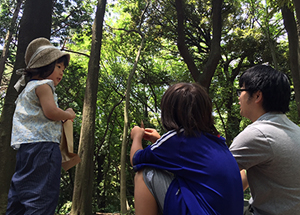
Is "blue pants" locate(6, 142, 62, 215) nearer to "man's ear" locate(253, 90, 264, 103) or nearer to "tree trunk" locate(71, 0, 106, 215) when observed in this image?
"man's ear" locate(253, 90, 264, 103)

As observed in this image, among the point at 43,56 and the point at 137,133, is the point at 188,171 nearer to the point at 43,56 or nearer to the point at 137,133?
the point at 137,133

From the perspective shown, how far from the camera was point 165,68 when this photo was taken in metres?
12.2

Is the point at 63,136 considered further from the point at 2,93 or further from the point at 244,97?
the point at 2,93

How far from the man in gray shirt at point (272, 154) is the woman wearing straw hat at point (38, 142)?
1.27 metres

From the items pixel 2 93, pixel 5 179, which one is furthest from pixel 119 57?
pixel 5 179

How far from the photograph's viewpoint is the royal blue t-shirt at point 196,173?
115cm

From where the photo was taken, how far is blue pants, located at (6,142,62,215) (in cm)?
167

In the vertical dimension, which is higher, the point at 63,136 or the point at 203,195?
the point at 63,136

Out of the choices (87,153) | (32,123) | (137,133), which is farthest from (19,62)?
(137,133)

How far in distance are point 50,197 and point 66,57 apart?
1.19 m

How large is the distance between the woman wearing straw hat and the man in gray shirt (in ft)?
4.15

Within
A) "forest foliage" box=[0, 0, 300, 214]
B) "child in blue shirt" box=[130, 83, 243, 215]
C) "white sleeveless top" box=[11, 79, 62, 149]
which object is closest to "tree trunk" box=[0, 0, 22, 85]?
"forest foliage" box=[0, 0, 300, 214]

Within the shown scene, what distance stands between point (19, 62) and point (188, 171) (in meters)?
3.22

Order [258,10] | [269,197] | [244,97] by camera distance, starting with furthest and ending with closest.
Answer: [258,10] → [244,97] → [269,197]
